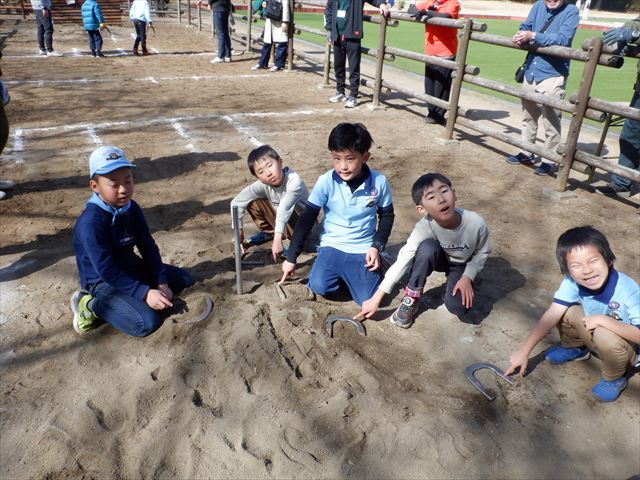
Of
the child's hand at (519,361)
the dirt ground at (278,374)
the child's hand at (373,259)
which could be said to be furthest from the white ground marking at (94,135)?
the child's hand at (519,361)

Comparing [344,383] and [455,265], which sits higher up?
[455,265]

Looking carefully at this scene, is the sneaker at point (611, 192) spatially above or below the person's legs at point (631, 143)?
below

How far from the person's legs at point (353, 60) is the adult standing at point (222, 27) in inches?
187

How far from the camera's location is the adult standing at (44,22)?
12.2 m

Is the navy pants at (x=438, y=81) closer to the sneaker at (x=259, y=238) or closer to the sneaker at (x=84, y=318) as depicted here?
the sneaker at (x=259, y=238)

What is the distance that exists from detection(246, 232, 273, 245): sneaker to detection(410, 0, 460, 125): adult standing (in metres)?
4.14

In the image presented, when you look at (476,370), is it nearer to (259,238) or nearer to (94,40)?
(259,238)

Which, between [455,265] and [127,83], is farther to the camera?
[127,83]

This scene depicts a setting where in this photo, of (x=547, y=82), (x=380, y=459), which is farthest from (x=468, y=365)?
(x=547, y=82)

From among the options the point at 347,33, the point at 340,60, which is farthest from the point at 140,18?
the point at 347,33

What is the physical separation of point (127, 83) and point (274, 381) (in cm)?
846

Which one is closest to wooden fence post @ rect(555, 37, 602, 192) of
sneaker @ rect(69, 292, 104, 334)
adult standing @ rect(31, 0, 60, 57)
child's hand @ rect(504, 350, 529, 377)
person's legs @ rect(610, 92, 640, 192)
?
person's legs @ rect(610, 92, 640, 192)

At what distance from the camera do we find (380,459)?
2330 millimetres

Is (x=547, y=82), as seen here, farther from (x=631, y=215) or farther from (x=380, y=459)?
(x=380, y=459)
